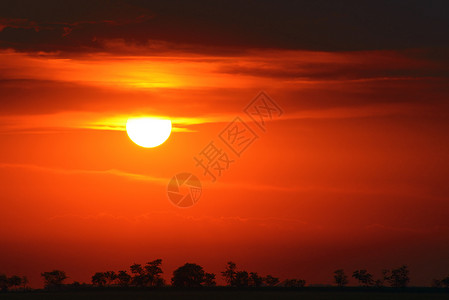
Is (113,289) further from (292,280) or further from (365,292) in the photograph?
(365,292)

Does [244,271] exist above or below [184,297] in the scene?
above

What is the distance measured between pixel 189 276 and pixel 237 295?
1042cm

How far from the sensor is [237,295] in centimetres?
10506

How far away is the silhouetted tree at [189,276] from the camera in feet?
370

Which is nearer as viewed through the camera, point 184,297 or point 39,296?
point 184,297

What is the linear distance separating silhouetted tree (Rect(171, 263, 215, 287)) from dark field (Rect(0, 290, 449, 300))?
356 cm

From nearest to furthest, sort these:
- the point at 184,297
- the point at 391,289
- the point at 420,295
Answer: the point at 184,297 < the point at 420,295 < the point at 391,289

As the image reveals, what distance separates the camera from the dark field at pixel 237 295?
4004 inches

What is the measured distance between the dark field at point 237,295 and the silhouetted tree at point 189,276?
356 centimetres

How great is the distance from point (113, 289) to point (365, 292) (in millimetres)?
36676

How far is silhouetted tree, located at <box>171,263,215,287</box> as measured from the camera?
370 ft

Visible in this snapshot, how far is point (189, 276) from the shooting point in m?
113

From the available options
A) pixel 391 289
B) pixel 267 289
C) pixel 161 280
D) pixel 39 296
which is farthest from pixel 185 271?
pixel 391 289

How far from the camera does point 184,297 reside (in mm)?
99812
